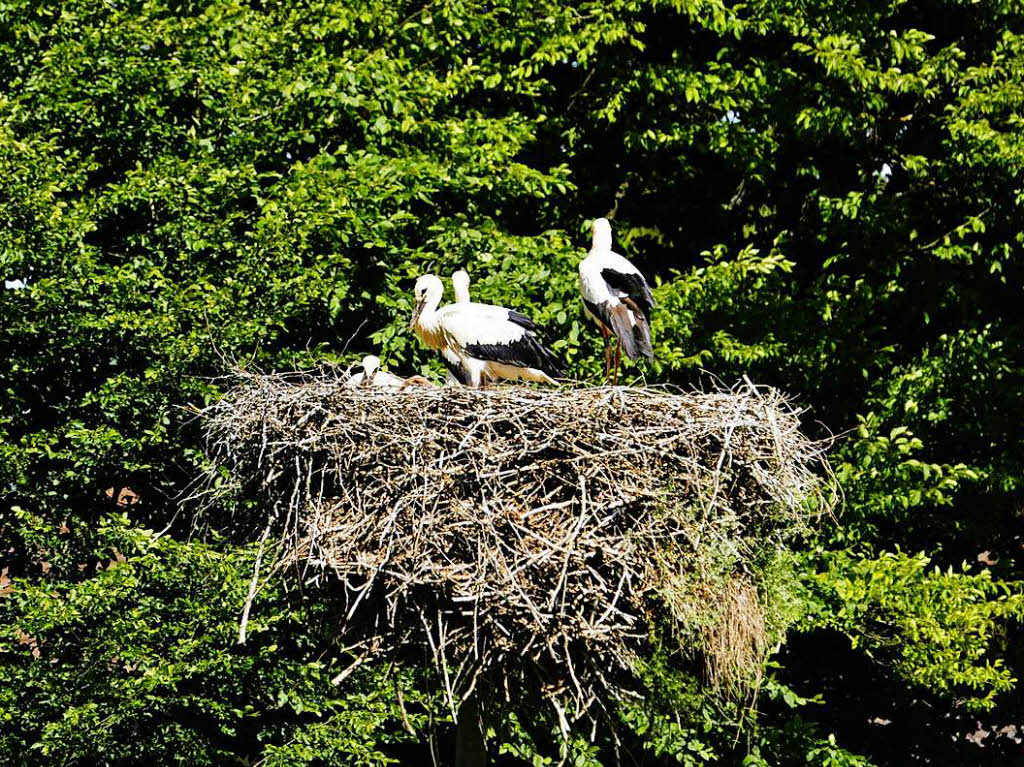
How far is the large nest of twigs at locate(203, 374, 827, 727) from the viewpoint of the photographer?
16.0ft

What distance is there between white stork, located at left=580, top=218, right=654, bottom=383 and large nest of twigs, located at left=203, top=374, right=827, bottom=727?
1166 millimetres

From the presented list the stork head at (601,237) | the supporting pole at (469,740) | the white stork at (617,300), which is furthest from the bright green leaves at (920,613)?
the supporting pole at (469,740)

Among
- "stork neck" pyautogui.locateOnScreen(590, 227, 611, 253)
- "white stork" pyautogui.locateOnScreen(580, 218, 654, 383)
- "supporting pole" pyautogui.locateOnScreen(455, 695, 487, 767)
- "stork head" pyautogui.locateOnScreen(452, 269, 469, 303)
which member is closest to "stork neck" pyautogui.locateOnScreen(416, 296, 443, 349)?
"stork head" pyautogui.locateOnScreen(452, 269, 469, 303)

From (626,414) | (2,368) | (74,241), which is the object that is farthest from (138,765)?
(626,414)

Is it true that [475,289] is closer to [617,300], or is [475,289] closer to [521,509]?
[617,300]

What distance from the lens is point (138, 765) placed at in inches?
328

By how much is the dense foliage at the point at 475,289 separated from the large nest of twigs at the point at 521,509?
248 cm

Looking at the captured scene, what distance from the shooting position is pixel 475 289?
8750 millimetres

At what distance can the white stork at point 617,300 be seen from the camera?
6566 mm

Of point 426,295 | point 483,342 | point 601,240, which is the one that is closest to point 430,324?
point 426,295

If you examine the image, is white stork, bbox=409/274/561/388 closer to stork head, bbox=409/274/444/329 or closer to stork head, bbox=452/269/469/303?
stork head, bbox=409/274/444/329

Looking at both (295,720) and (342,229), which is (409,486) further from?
(295,720)

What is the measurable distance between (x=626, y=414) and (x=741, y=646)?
44.7 inches

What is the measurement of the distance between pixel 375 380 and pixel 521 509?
4.83 ft
